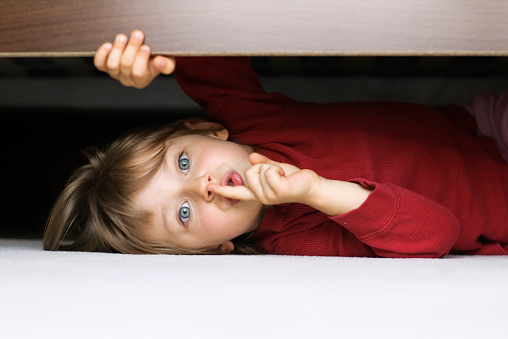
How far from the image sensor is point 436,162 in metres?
0.95

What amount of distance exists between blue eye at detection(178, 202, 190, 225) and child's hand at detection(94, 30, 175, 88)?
Answer: 30cm

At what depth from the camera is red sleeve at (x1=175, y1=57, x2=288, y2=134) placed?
938 mm

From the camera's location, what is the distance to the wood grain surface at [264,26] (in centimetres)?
46

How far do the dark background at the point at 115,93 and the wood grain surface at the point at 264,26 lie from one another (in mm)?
831

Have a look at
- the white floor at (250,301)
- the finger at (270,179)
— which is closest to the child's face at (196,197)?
the finger at (270,179)

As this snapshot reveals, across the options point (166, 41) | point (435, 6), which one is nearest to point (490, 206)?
point (435, 6)

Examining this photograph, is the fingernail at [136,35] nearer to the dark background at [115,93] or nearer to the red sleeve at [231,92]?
the red sleeve at [231,92]

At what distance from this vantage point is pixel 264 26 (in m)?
0.48

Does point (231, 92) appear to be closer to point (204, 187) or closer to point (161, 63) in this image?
point (204, 187)

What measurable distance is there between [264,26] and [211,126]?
1.70 ft

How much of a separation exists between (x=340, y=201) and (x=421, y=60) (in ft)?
2.33

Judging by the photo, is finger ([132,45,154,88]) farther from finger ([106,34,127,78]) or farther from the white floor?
the white floor

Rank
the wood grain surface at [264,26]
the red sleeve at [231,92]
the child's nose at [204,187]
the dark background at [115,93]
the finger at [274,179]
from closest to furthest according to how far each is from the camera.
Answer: the wood grain surface at [264,26] → the finger at [274,179] → the child's nose at [204,187] → the red sleeve at [231,92] → the dark background at [115,93]

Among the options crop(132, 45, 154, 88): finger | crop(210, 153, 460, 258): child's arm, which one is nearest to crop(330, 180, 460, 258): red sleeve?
crop(210, 153, 460, 258): child's arm
